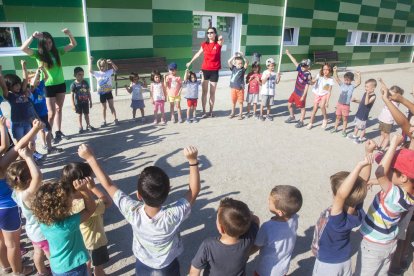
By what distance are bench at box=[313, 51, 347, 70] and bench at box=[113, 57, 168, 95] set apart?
20.6ft

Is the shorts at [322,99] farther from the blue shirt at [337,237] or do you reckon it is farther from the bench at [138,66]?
the bench at [138,66]

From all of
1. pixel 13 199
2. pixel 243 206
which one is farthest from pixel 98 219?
pixel 243 206

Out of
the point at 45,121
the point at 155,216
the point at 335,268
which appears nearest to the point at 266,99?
the point at 45,121

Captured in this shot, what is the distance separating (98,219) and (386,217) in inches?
81.8

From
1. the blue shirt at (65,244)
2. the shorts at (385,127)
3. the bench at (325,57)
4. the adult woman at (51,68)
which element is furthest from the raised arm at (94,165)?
the bench at (325,57)

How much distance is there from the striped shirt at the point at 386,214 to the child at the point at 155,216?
1265 millimetres

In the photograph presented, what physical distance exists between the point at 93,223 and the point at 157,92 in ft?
12.7

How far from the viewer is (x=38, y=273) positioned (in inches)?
103

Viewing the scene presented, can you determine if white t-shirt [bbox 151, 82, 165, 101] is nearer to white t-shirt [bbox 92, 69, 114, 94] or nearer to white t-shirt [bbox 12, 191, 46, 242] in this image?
white t-shirt [bbox 92, 69, 114, 94]

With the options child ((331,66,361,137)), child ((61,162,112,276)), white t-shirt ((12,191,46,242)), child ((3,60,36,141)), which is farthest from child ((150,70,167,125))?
white t-shirt ((12,191,46,242))

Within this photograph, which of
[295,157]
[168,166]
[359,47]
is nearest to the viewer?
[168,166]

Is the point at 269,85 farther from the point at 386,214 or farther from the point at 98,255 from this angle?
the point at 98,255

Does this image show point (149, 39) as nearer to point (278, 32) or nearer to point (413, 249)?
point (278, 32)

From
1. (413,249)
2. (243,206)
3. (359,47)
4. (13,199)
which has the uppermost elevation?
(359,47)
